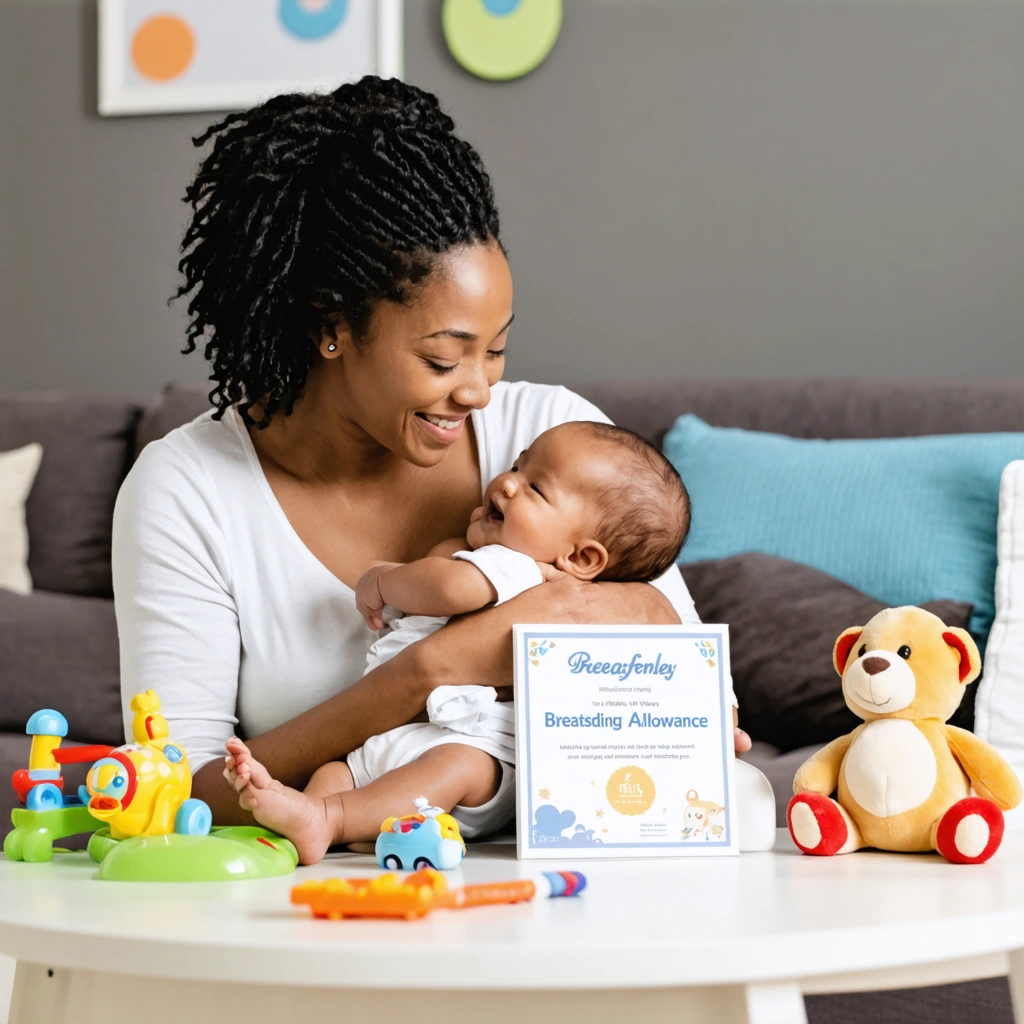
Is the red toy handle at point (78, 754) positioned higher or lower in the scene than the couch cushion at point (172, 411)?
lower

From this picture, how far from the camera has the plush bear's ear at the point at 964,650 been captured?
0.87 meters

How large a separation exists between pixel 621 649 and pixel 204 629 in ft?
1.62

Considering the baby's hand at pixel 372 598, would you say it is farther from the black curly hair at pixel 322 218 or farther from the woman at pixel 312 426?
the black curly hair at pixel 322 218

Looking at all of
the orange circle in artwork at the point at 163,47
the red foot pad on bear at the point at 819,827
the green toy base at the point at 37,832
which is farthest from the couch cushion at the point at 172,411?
the red foot pad on bear at the point at 819,827

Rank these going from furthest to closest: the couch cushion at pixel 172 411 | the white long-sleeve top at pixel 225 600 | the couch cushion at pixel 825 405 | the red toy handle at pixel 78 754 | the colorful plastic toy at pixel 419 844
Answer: the couch cushion at pixel 172 411 < the couch cushion at pixel 825 405 < the white long-sleeve top at pixel 225 600 < the red toy handle at pixel 78 754 < the colorful plastic toy at pixel 419 844

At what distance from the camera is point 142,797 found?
31.6 inches

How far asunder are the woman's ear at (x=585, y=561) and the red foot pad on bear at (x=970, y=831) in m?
0.39

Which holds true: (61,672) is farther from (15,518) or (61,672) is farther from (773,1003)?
(773,1003)

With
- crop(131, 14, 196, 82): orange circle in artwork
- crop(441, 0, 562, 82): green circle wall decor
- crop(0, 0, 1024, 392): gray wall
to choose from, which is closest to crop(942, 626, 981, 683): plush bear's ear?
crop(0, 0, 1024, 392): gray wall

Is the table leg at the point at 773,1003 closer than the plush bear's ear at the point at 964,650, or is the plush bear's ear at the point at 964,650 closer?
the table leg at the point at 773,1003

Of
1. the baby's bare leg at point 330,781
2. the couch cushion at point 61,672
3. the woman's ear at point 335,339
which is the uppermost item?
the woman's ear at point 335,339

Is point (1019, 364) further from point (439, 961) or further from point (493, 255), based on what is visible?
point (439, 961)

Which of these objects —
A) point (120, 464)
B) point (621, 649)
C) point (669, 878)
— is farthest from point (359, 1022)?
point (120, 464)

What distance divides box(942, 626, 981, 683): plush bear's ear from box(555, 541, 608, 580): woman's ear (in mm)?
326
